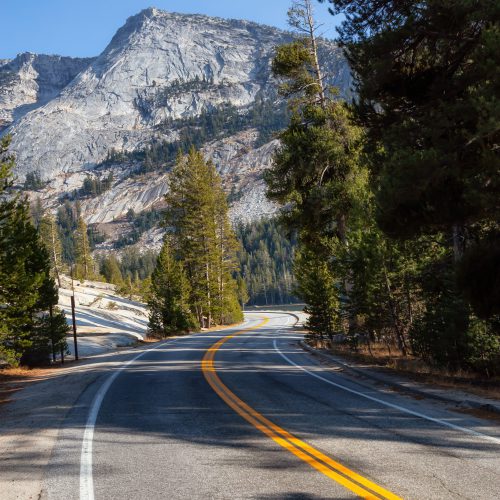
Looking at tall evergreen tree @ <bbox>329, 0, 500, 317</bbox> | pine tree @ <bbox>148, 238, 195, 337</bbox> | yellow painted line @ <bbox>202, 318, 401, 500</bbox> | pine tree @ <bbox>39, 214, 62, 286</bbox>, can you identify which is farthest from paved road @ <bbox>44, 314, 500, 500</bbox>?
pine tree @ <bbox>39, 214, 62, 286</bbox>

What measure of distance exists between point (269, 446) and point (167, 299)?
106ft

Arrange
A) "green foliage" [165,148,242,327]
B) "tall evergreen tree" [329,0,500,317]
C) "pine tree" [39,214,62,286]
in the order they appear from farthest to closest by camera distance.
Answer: "pine tree" [39,214,62,286] < "green foliage" [165,148,242,327] < "tall evergreen tree" [329,0,500,317]

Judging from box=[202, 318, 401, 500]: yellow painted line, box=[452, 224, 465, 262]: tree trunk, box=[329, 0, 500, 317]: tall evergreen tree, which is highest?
box=[329, 0, 500, 317]: tall evergreen tree

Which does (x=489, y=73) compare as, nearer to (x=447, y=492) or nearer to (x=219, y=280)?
(x=447, y=492)

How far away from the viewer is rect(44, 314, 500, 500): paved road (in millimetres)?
5168

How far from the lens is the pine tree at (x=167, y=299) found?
3809 cm

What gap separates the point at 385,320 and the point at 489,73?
470 inches

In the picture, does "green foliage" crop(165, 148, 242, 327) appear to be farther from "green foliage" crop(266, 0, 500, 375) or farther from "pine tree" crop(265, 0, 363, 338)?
"green foliage" crop(266, 0, 500, 375)

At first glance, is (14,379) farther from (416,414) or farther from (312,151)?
(416,414)

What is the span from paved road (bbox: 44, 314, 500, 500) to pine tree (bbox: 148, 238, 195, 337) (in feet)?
85.9

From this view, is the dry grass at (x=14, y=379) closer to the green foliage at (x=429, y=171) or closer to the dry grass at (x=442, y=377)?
the dry grass at (x=442, y=377)

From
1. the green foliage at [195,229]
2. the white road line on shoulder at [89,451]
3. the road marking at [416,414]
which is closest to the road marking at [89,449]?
the white road line on shoulder at [89,451]

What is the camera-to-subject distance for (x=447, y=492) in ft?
15.8

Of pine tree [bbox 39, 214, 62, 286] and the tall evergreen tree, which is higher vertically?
pine tree [bbox 39, 214, 62, 286]
